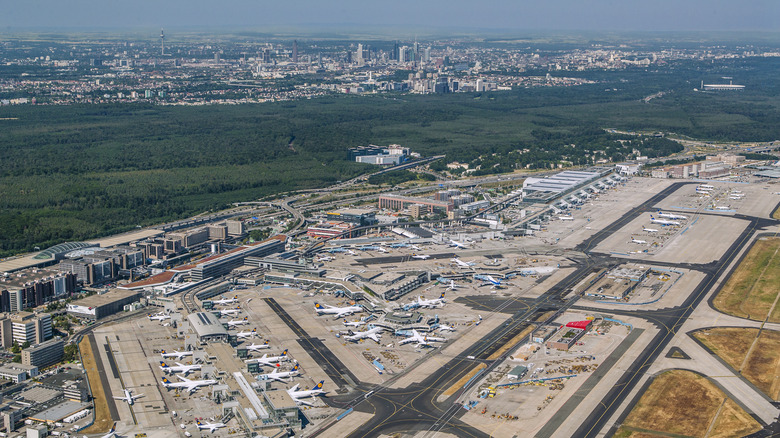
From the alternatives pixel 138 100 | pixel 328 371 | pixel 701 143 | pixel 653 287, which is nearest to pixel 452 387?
pixel 328 371

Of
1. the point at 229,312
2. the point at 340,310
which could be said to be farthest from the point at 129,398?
the point at 340,310

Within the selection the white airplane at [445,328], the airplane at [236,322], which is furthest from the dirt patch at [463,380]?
the airplane at [236,322]

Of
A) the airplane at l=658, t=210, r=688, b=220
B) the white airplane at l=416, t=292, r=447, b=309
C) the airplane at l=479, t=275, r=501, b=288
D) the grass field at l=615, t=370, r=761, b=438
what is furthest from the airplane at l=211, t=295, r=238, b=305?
the airplane at l=658, t=210, r=688, b=220

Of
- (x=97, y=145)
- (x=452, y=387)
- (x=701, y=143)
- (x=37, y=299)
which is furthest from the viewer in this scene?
(x=701, y=143)

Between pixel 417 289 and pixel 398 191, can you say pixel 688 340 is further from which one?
pixel 398 191

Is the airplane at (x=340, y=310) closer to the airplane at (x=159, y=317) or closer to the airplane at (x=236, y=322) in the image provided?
the airplane at (x=236, y=322)

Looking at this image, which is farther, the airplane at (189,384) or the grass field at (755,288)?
the grass field at (755,288)
